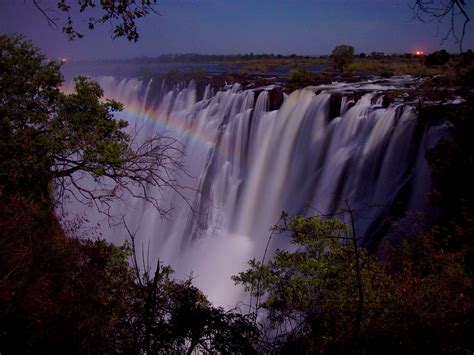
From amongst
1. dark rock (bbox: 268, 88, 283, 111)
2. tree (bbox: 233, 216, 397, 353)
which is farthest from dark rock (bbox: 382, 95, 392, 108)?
tree (bbox: 233, 216, 397, 353)

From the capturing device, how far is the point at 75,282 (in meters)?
5.83

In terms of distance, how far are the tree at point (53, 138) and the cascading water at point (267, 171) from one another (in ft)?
10.2

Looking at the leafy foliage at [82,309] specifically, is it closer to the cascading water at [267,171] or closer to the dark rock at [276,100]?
the cascading water at [267,171]

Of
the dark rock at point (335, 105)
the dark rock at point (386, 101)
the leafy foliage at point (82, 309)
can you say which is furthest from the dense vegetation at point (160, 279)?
the dark rock at point (335, 105)

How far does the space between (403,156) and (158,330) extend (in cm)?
1114

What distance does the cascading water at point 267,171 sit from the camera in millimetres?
12961

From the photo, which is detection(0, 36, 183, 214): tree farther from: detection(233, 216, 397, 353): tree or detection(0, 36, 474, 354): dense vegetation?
detection(233, 216, 397, 353): tree

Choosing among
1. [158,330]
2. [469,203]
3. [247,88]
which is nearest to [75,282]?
[158,330]

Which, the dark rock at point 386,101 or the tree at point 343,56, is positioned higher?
the tree at point 343,56

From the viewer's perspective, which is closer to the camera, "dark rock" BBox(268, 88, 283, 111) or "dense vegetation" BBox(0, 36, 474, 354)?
"dense vegetation" BBox(0, 36, 474, 354)

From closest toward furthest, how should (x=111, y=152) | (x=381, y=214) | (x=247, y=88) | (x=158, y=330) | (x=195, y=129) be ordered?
(x=158, y=330) < (x=111, y=152) < (x=381, y=214) < (x=247, y=88) < (x=195, y=129)

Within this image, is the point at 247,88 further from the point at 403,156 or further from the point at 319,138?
the point at 403,156

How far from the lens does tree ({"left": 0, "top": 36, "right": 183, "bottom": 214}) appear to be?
23.8ft

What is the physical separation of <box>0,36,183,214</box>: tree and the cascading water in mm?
3109
